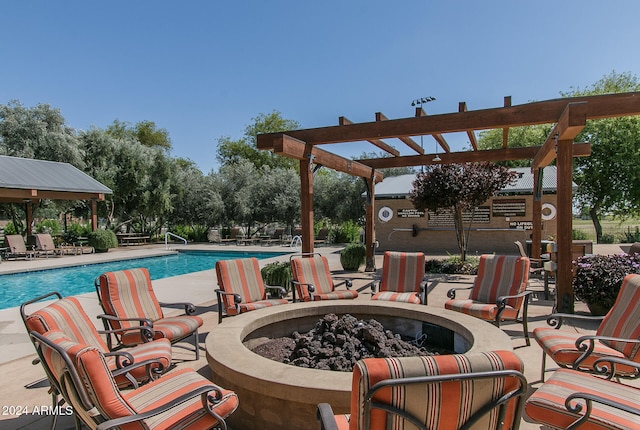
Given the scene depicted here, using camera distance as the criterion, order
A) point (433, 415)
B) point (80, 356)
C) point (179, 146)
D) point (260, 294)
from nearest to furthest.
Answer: point (433, 415) → point (80, 356) → point (260, 294) → point (179, 146)

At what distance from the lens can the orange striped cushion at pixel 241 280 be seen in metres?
5.08

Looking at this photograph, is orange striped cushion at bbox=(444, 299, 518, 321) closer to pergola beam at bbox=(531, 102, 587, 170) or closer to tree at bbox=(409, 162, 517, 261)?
pergola beam at bbox=(531, 102, 587, 170)

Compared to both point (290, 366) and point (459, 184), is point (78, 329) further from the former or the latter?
point (459, 184)

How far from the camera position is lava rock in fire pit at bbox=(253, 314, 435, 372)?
332 cm

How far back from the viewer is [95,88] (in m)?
24.5

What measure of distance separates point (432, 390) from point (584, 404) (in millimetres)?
1289

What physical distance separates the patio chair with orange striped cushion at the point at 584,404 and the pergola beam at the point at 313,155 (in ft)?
16.7

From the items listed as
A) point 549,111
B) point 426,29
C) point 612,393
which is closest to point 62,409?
point 612,393

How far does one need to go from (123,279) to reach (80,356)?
247 cm

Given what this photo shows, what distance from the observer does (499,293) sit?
500 cm

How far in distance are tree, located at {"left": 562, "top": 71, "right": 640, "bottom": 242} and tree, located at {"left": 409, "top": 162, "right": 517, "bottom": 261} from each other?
15.1 m

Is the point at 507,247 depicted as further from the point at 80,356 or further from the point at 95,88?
the point at 95,88

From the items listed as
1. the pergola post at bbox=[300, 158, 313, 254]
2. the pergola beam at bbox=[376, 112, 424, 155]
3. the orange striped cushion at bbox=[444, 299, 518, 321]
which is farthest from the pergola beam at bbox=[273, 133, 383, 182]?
the orange striped cushion at bbox=[444, 299, 518, 321]

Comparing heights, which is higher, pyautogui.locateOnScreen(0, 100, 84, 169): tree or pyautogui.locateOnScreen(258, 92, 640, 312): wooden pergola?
pyautogui.locateOnScreen(0, 100, 84, 169): tree
